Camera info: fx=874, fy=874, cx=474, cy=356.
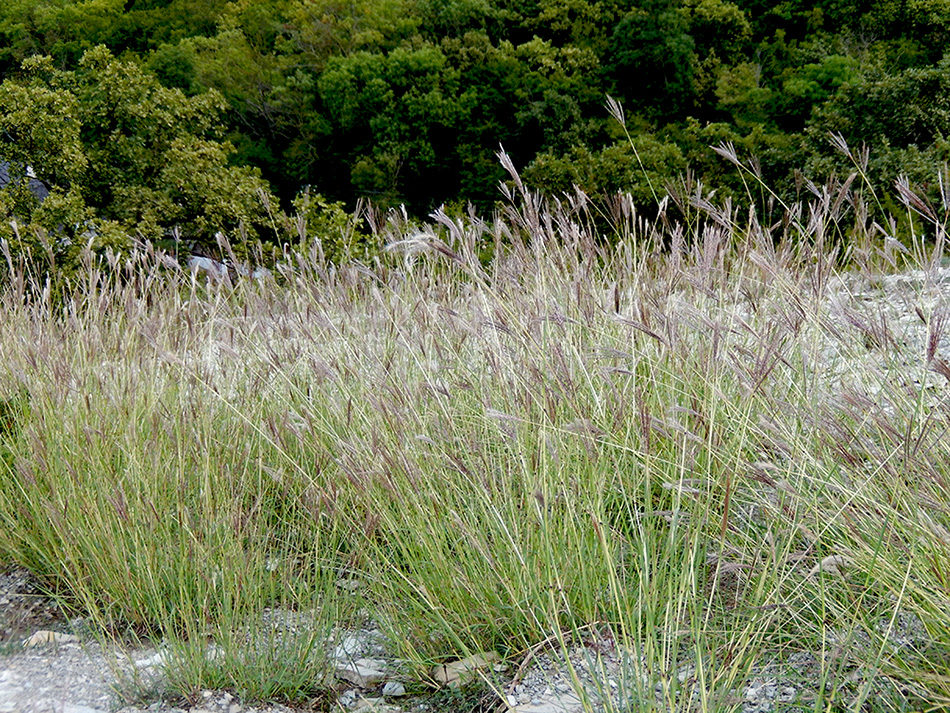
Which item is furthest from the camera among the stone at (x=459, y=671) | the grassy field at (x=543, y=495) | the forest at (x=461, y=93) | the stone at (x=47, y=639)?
the forest at (x=461, y=93)

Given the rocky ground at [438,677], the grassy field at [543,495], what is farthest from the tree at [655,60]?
the rocky ground at [438,677]

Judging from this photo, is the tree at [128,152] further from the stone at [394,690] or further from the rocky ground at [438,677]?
the stone at [394,690]

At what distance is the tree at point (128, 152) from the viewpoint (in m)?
14.2

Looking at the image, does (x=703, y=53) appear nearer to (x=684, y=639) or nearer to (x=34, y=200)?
(x=34, y=200)

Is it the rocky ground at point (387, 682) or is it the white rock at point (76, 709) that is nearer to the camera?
the rocky ground at point (387, 682)

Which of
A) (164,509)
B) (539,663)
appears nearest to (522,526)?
(539,663)

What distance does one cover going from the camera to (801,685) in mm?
1628

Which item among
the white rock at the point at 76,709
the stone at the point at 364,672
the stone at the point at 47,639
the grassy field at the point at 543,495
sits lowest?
the stone at the point at 47,639

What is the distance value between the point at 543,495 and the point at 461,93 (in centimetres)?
2712

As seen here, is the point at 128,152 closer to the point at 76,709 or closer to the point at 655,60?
the point at 76,709

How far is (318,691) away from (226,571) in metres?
0.36

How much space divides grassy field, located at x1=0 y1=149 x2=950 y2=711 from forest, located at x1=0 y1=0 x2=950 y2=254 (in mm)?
12708

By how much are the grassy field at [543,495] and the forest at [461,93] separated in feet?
41.7

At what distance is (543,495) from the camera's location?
5.05 ft
